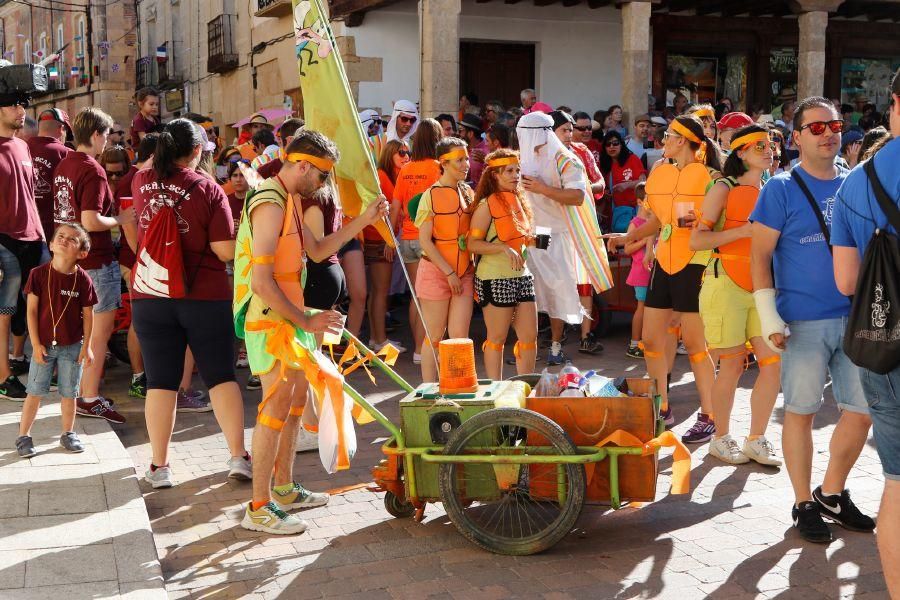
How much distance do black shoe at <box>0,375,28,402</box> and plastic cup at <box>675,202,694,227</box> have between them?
4.62 m

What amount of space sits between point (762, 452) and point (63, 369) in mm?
4023

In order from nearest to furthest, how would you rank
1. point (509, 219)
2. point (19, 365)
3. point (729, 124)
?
1. point (509, 219)
2. point (729, 124)
3. point (19, 365)

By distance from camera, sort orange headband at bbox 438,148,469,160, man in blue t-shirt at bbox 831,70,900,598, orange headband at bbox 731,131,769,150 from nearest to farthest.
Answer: man in blue t-shirt at bbox 831,70,900,598 < orange headband at bbox 731,131,769,150 < orange headband at bbox 438,148,469,160

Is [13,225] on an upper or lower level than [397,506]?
upper

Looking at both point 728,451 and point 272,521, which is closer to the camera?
point 272,521

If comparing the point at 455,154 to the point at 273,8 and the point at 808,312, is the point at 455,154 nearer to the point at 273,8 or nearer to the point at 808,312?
the point at 808,312

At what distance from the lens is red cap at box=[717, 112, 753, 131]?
25.1ft

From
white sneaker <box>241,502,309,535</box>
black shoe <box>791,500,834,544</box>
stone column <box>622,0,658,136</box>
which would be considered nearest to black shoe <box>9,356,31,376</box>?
white sneaker <box>241,502,309,535</box>

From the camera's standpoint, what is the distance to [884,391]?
349cm

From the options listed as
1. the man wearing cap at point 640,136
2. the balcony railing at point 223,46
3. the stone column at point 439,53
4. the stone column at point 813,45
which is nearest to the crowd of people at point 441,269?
the man wearing cap at point 640,136

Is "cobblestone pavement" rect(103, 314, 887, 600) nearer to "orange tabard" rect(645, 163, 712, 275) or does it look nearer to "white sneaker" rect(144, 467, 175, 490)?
"white sneaker" rect(144, 467, 175, 490)

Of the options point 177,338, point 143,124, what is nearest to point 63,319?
point 177,338

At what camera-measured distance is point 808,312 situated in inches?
190

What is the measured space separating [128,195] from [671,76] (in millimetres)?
13727
